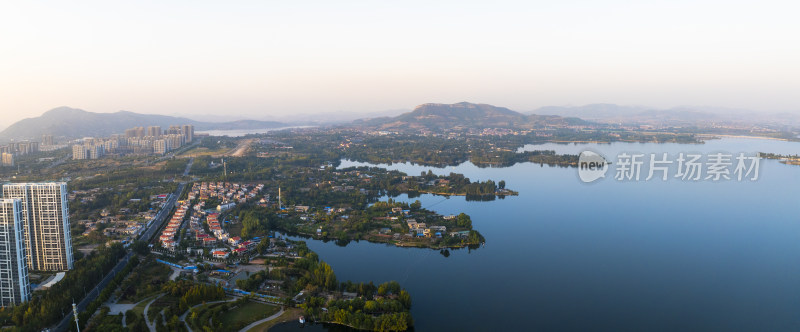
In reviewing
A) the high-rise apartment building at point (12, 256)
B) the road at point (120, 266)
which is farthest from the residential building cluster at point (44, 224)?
the road at point (120, 266)

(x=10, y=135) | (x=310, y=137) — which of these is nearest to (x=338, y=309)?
(x=310, y=137)

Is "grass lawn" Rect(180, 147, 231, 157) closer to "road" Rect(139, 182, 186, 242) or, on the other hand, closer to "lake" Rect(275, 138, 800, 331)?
"road" Rect(139, 182, 186, 242)

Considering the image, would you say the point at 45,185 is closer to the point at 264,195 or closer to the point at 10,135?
the point at 264,195

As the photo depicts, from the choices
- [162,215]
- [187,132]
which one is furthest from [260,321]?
[187,132]

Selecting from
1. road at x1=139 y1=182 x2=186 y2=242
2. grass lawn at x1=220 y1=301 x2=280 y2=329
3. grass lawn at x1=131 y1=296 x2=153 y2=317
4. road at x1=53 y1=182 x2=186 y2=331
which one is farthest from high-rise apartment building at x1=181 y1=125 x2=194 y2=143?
grass lawn at x1=220 y1=301 x2=280 y2=329

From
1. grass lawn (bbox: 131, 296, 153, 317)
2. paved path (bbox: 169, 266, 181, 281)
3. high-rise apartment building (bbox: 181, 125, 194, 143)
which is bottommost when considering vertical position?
grass lawn (bbox: 131, 296, 153, 317)

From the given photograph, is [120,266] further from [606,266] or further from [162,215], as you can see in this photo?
[606,266]

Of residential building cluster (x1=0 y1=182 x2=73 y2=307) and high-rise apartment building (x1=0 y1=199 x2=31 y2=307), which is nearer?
high-rise apartment building (x1=0 y1=199 x2=31 y2=307)
